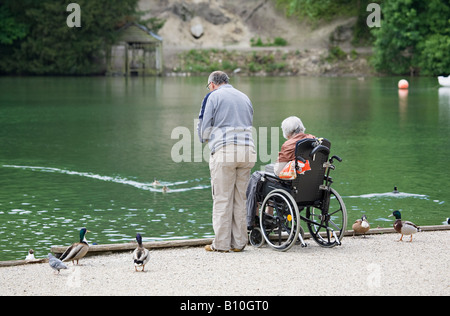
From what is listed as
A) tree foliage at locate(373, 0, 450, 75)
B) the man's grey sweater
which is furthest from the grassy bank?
the man's grey sweater

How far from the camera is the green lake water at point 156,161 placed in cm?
1296

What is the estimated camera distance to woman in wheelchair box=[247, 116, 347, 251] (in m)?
9.20

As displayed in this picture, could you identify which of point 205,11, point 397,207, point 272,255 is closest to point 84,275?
point 272,255

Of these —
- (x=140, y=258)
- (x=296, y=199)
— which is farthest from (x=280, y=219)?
(x=140, y=258)

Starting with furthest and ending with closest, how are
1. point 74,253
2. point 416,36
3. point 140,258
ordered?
point 416,36
point 74,253
point 140,258

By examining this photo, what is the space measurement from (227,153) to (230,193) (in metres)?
0.45

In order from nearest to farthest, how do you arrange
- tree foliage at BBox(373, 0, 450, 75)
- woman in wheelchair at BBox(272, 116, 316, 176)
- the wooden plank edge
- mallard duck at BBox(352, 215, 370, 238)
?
the wooden plank edge → woman in wheelchair at BBox(272, 116, 316, 176) → mallard duck at BBox(352, 215, 370, 238) → tree foliage at BBox(373, 0, 450, 75)

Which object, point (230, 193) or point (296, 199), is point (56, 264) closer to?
point (230, 193)

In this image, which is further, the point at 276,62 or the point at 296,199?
the point at 276,62

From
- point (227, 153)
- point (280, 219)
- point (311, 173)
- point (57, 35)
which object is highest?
point (57, 35)

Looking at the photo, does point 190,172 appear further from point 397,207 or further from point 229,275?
point 229,275

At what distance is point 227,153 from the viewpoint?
9.05m

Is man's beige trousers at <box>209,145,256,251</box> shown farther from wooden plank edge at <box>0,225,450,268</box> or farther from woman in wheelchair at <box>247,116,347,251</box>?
wooden plank edge at <box>0,225,450,268</box>

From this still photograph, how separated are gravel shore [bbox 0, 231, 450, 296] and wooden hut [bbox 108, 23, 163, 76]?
54.4 m
